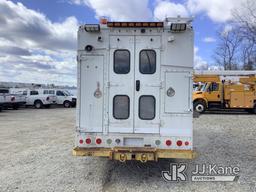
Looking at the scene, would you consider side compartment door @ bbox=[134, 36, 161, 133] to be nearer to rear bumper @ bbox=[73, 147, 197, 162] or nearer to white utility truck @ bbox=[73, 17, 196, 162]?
white utility truck @ bbox=[73, 17, 196, 162]

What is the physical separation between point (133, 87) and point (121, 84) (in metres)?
0.25

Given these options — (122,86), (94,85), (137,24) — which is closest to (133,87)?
(122,86)

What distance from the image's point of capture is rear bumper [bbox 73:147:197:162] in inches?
225

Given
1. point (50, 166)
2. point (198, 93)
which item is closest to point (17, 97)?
point (198, 93)

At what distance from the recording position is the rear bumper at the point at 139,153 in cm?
570

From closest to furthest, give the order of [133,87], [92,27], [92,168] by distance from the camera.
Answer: [92,27]
[133,87]
[92,168]

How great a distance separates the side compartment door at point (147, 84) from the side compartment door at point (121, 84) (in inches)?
4.1

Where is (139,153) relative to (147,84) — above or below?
below

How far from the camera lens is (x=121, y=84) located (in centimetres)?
603

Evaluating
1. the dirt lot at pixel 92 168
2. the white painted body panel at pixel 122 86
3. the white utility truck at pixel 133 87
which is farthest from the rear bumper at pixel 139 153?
the dirt lot at pixel 92 168

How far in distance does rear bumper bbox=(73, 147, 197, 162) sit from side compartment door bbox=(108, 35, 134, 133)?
0.42m

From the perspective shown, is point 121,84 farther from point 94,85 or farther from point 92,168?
point 92,168

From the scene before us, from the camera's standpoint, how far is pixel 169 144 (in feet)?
19.3

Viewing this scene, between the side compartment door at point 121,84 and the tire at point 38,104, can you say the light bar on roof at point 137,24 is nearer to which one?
the side compartment door at point 121,84
